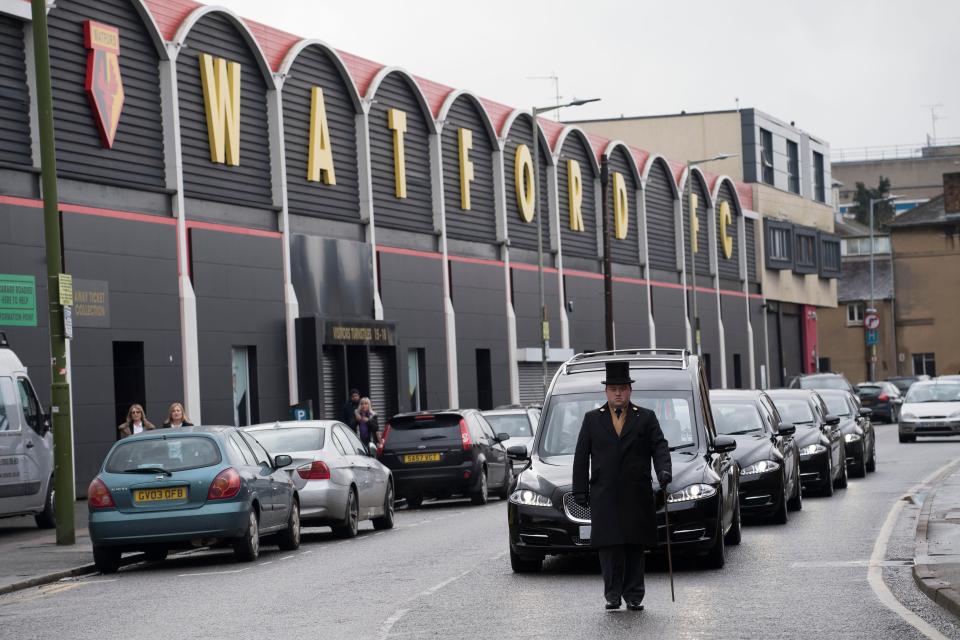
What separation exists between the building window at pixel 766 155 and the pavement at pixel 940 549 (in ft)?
180

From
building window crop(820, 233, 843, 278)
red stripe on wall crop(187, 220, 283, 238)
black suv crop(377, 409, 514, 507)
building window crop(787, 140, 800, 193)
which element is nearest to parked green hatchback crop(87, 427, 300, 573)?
black suv crop(377, 409, 514, 507)

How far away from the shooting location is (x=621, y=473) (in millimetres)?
11680

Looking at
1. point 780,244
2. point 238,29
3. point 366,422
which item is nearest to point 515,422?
point 366,422

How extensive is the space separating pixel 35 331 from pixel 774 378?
53240 millimetres

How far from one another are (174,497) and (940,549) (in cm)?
748

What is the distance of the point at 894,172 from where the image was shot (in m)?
139

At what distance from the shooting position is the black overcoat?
11.5 metres

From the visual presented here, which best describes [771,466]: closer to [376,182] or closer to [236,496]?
[236,496]

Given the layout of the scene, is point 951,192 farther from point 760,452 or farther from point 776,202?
point 760,452

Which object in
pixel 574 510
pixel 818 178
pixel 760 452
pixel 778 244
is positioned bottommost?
pixel 574 510

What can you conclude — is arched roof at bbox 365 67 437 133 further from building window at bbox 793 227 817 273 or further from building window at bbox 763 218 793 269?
building window at bbox 793 227 817 273

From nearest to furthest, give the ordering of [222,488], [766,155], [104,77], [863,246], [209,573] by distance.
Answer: [209,573]
[222,488]
[104,77]
[766,155]
[863,246]

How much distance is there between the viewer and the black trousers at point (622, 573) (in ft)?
37.6

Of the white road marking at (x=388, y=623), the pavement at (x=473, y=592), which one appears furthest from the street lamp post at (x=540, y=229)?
the white road marking at (x=388, y=623)
